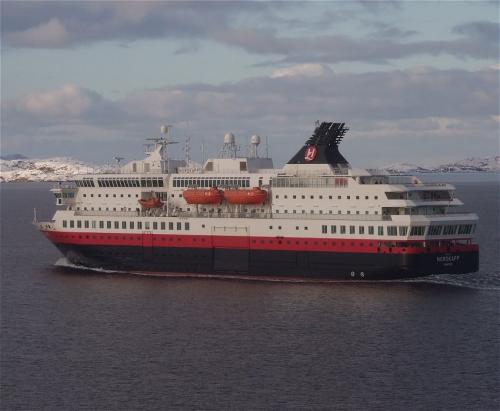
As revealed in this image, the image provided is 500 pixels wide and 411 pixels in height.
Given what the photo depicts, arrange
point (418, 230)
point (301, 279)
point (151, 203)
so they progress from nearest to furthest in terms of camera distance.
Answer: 1. point (418, 230)
2. point (301, 279)
3. point (151, 203)

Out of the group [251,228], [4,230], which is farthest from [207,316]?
[4,230]

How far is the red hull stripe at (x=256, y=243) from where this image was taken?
2490 inches

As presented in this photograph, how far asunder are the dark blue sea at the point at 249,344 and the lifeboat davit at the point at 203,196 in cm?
597

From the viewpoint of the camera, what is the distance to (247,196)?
68.6m

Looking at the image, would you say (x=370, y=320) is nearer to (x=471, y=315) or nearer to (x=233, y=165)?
(x=471, y=315)

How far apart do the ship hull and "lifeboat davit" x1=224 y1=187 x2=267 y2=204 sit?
353 centimetres

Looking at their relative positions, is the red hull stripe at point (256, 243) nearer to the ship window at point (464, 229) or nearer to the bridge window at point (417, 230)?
the bridge window at point (417, 230)

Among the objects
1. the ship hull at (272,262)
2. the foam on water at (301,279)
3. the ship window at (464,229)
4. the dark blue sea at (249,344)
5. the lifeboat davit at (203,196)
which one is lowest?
the dark blue sea at (249,344)

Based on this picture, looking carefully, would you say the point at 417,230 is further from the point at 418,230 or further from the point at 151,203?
the point at 151,203

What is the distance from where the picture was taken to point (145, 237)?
71.1 meters

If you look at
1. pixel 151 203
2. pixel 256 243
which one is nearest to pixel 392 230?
pixel 256 243

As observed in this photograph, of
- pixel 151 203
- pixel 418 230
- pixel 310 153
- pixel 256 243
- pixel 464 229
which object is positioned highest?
pixel 310 153

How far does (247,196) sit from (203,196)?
3.53 m

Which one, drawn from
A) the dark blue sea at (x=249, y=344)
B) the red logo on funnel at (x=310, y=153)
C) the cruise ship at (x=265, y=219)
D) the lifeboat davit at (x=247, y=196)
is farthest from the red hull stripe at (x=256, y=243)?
the red logo on funnel at (x=310, y=153)
